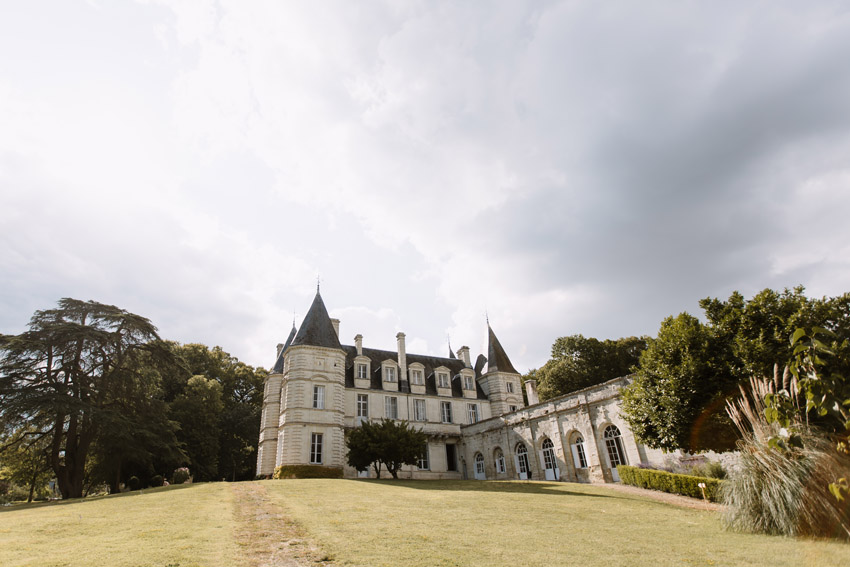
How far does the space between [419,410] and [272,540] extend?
2711 centimetres

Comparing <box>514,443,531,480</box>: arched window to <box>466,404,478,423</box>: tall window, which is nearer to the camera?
<box>514,443,531,480</box>: arched window

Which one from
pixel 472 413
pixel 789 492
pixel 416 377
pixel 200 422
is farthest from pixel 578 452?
pixel 200 422

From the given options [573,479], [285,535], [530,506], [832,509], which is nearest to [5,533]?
[285,535]

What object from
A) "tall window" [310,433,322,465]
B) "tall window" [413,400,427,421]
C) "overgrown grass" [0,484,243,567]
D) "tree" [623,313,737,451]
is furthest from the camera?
"tall window" [413,400,427,421]

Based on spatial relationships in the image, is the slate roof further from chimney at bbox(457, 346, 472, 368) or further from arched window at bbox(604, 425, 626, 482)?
arched window at bbox(604, 425, 626, 482)

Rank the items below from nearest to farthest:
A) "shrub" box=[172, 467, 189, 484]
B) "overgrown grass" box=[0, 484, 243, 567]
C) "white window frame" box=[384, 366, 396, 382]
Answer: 1. "overgrown grass" box=[0, 484, 243, 567]
2. "shrub" box=[172, 467, 189, 484]
3. "white window frame" box=[384, 366, 396, 382]

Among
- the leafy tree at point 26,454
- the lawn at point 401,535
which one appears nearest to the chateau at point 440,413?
the lawn at point 401,535

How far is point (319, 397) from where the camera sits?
1195 inches

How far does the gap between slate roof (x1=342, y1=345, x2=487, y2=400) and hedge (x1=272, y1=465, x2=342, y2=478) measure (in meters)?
6.36

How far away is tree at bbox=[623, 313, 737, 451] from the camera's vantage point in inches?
566

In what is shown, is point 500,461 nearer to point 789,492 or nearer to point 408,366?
point 408,366

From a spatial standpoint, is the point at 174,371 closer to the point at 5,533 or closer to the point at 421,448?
the point at 421,448

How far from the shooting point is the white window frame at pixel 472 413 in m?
36.8

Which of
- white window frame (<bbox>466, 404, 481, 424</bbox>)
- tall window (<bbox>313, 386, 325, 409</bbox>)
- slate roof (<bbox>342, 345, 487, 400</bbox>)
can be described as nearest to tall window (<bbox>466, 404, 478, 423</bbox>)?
white window frame (<bbox>466, 404, 481, 424</bbox>)
